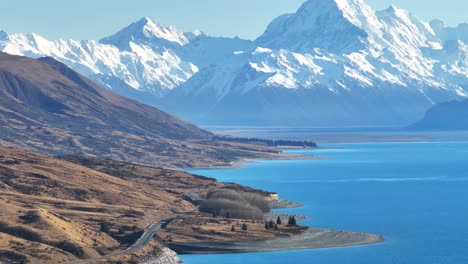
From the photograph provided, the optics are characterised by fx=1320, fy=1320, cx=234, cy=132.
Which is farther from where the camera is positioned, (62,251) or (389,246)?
(389,246)

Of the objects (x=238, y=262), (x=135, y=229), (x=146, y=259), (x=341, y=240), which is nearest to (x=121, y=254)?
(x=146, y=259)

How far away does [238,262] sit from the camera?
540 ft

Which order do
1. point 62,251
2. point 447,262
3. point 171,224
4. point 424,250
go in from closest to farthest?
point 62,251 < point 447,262 < point 424,250 < point 171,224

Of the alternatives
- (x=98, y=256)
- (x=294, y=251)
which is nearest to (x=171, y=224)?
(x=294, y=251)

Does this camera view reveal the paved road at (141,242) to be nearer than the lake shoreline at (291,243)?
Yes

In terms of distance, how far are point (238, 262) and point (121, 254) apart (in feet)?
50.1

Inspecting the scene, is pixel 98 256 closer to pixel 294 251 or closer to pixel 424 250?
pixel 294 251

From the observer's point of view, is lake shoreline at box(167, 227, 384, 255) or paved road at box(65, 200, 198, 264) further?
lake shoreline at box(167, 227, 384, 255)

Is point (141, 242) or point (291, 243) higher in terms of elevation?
point (291, 243)

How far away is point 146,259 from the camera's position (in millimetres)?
158875

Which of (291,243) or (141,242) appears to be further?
(291,243)

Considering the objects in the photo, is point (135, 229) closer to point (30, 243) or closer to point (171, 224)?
point (171, 224)

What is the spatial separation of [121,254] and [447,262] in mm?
40688

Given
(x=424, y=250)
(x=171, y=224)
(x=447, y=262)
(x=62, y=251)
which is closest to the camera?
(x=62, y=251)
